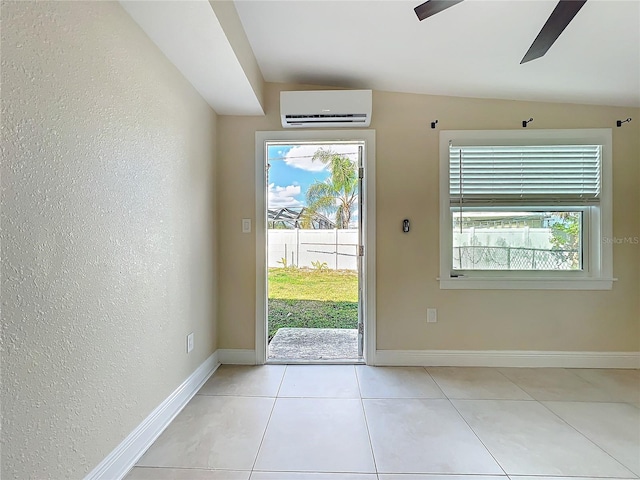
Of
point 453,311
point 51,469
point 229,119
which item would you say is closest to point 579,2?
point 453,311

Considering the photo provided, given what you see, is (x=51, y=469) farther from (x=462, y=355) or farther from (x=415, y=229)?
(x=462, y=355)

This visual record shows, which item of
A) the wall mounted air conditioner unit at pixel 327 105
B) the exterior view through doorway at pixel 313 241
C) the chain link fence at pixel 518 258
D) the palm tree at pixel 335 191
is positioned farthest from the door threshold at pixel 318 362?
the wall mounted air conditioner unit at pixel 327 105

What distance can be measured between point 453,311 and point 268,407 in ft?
5.32

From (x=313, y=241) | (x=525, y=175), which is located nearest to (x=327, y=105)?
(x=313, y=241)

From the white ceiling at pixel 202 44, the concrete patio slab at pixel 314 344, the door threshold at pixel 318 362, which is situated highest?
the white ceiling at pixel 202 44

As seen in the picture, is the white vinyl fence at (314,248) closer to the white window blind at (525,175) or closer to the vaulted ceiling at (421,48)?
the white window blind at (525,175)

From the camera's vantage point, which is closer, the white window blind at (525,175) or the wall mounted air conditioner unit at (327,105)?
the wall mounted air conditioner unit at (327,105)

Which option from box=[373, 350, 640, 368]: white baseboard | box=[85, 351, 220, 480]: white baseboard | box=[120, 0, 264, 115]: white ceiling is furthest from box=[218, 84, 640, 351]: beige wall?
box=[85, 351, 220, 480]: white baseboard

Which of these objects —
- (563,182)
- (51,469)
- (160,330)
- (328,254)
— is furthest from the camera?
(328,254)

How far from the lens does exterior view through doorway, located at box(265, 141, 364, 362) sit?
274 cm

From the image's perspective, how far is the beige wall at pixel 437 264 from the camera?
2402 mm

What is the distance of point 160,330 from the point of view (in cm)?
163

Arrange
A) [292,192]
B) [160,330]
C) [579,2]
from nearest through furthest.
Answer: [579,2] < [160,330] < [292,192]

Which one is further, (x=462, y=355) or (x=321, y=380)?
(x=462, y=355)
